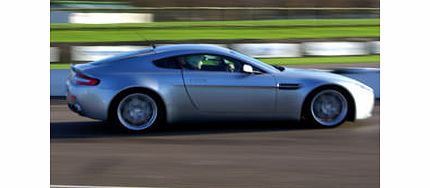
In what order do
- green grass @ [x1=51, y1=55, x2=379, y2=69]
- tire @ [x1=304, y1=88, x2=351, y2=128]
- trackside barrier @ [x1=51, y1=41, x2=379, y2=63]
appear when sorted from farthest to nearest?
1. trackside barrier @ [x1=51, y1=41, x2=379, y2=63]
2. green grass @ [x1=51, y1=55, x2=379, y2=69]
3. tire @ [x1=304, y1=88, x2=351, y2=128]

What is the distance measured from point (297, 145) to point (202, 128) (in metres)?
1.56

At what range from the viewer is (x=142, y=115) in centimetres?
816

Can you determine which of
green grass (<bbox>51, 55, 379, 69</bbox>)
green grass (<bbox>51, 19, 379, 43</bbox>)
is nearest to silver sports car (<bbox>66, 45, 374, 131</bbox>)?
green grass (<bbox>51, 55, 379, 69</bbox>)

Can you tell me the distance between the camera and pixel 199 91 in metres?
8.13

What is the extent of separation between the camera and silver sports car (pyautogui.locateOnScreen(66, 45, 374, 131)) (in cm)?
809

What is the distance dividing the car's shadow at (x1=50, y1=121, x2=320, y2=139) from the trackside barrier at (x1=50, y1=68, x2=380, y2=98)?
352cm

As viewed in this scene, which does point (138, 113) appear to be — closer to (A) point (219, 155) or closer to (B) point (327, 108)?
(A) point (219, 155)

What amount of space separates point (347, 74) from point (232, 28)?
1850cm

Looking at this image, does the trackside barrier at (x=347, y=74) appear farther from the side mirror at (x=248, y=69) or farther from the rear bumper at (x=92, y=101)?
the side mirror at (x=248, y=69)

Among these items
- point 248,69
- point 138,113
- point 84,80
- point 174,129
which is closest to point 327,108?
point 248,69

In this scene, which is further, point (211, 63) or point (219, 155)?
point (211, 63)

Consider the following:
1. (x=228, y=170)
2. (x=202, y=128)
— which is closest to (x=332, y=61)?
(x=202, y=128)

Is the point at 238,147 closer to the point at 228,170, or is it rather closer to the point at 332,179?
the point at 228,170

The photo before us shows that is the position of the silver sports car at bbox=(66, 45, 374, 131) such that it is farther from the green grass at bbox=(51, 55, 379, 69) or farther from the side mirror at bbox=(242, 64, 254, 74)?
the green grass at bbox=(51, 55, 379, 69)
